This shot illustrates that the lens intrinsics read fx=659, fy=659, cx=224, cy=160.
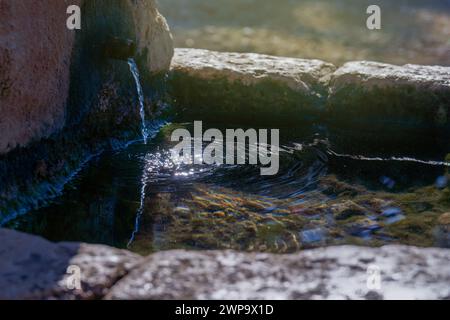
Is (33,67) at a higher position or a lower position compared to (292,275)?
higher

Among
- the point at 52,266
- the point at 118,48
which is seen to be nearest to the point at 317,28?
the point at 118,48

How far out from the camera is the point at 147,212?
3232 mm

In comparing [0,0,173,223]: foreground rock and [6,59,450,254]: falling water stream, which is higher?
[0,0,173,223]: foreground rock

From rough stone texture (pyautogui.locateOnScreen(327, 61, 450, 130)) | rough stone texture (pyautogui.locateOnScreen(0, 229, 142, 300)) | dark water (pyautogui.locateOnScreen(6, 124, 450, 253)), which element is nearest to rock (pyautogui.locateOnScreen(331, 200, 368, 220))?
dark water (pyautogui.locateOnScreen(6, 124, 450, 253))

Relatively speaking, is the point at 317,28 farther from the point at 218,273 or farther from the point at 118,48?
the point at 218,273

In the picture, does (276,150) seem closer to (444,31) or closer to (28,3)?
(28,3)

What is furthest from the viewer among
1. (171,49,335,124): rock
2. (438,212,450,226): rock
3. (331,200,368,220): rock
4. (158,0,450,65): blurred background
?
(158,0,450,65): blurred background

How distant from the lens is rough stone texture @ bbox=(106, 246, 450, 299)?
6.06 feet

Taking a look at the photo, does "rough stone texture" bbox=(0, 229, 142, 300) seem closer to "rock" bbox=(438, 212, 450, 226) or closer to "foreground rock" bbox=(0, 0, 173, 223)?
"foreground rock" bbox=(0, 0, 173, 223)

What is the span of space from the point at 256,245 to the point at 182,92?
2251 millimetres

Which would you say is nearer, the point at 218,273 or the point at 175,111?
the point at 218,273

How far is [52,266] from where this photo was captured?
6.40ft

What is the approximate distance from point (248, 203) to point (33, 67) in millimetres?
1250
